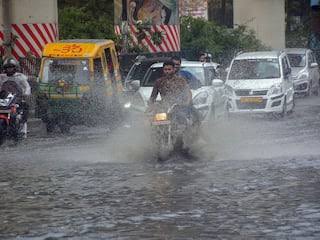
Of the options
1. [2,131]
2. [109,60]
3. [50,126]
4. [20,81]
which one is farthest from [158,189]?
[109,60]

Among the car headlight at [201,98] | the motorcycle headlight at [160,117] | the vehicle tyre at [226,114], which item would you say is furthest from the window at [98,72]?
the motorcycle headlight at [160,117]

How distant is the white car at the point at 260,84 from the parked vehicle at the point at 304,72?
7.08 meters

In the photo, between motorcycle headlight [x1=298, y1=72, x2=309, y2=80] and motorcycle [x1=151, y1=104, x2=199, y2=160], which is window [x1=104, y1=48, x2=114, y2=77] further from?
motorcycle headlight [x1=298, y1=72, x2=309, y2=80]

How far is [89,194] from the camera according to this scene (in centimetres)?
1284

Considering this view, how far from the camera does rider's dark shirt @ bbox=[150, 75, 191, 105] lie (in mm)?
16469

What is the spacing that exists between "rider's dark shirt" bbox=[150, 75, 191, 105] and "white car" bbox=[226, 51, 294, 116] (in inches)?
415

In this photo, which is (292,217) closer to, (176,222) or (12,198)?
(176,222)

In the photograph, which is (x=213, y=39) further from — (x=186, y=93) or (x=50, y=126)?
(x=186, y=93)

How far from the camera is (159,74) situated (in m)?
24.2

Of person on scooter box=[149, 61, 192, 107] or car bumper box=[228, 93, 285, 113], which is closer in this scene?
person on scooter box=[149, 61, 192, 107]

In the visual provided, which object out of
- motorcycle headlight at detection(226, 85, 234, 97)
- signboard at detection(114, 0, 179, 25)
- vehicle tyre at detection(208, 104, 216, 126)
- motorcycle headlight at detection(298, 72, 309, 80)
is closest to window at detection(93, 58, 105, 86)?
vehicle tyre at detection(208, 104, 216, 126)

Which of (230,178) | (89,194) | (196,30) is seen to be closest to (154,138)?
(230,178)

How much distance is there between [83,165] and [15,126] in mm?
3885

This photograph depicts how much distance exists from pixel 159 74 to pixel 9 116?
18.1 ft
